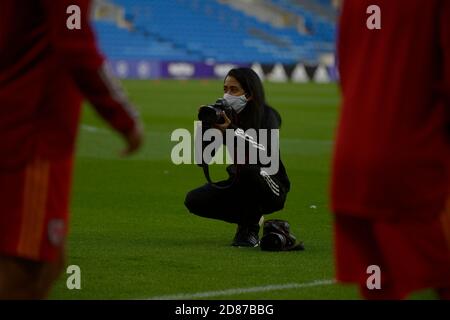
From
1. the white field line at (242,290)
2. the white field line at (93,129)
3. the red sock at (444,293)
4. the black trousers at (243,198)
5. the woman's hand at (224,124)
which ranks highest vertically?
the woman's hand at (224,124)

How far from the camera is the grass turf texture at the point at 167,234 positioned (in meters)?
7.53

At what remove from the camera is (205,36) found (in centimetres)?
5838

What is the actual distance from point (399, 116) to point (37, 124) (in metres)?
1.33

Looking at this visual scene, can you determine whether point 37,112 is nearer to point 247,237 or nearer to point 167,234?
point 247,237

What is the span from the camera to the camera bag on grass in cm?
888

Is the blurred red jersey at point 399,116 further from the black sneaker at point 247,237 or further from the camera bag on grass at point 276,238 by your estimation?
the black sneaker at point 247,237

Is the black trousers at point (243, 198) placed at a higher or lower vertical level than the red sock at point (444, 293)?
lower

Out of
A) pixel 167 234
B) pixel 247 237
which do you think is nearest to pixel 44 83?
pixel 247 237

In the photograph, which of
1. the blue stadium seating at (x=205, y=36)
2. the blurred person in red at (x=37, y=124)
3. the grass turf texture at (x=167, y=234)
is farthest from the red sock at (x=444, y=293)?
the blue stadium seating at (x=205, y=36)

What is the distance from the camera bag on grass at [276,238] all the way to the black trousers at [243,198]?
0.74 ft

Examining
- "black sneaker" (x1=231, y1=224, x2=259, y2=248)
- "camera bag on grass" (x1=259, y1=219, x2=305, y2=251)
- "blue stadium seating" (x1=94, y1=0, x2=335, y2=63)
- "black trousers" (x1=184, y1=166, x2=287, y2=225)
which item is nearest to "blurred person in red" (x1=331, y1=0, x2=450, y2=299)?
"camera bag on grass" (x1=259, y1=219, x2=305, y2=251)

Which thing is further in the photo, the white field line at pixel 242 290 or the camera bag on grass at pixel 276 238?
the camera bag on grass at pixel 276 238
